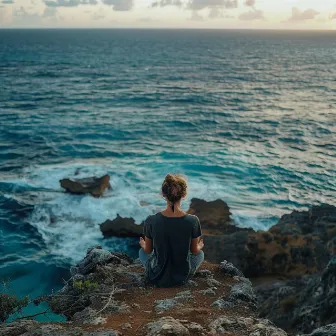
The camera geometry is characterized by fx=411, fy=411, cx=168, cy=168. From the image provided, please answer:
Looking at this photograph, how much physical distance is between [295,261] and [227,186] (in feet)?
45.0

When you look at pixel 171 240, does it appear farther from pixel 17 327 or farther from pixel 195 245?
pixel 17 327

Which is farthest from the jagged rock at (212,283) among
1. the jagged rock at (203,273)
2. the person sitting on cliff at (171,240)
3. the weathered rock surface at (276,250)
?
the weathered rock surface at (276,250)

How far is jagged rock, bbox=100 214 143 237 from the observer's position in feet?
73.2

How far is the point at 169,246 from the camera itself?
23.5 ft

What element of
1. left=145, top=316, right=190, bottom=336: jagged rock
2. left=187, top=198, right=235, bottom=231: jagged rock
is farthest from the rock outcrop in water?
left=187, top=198, right=235, bottom=231: jagged rock

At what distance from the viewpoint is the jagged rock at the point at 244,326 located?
5.87m

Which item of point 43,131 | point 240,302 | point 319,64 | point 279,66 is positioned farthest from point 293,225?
point 319,64

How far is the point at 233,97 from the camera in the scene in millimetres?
63906

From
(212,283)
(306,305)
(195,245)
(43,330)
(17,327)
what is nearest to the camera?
(43,330)

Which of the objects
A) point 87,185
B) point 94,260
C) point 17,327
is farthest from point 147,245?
point 87,185

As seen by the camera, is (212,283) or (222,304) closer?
(222,304)

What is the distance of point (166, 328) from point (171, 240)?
5.82 feet

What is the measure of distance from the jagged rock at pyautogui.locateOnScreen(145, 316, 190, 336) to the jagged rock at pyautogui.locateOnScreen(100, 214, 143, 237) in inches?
647

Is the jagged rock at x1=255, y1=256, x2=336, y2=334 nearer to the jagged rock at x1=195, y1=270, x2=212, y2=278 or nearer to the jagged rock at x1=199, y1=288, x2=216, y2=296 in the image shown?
the jagged rock at x1=195, y1=270, x2=212, y2=278
